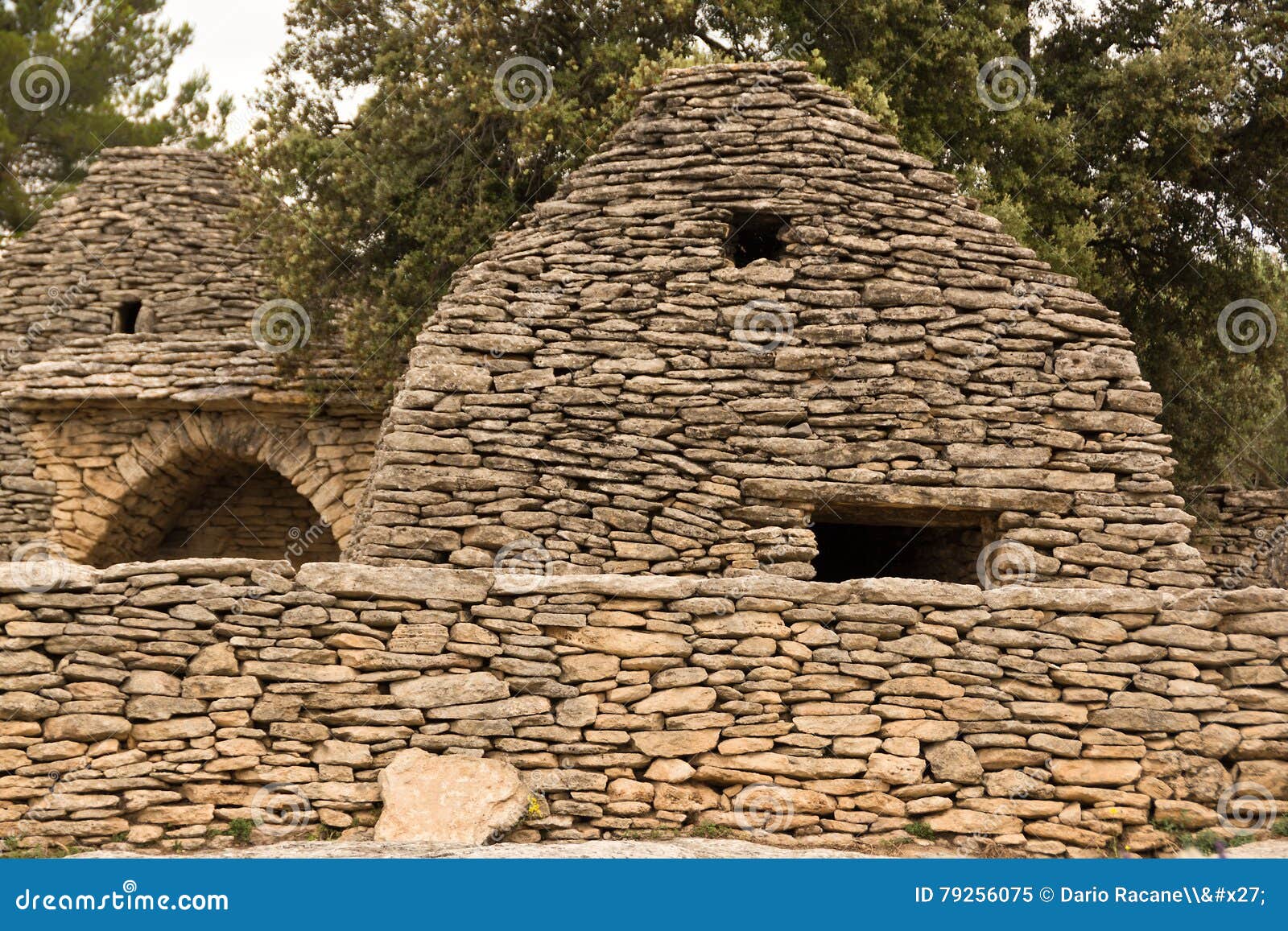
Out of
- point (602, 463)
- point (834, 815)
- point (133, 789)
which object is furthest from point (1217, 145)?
point (133, 789)

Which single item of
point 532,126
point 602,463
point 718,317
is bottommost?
point 602,463

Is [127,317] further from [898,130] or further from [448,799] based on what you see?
[448,799]

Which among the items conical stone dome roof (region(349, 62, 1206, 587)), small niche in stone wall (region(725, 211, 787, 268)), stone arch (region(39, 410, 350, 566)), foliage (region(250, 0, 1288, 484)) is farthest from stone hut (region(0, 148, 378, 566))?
small niche in stone wall (region(725, 211, 787, 268))

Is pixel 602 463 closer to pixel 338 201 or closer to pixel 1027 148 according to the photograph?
pixel 338 201

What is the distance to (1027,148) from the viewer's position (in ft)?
47.8

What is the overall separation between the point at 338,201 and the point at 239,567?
7.19m

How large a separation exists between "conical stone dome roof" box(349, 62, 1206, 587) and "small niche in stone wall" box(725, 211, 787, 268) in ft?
0.11

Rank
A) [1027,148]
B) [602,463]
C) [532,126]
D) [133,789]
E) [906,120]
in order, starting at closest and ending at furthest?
[133,789]
[602,463]
[532,126]
[906,120]
[1027,148]

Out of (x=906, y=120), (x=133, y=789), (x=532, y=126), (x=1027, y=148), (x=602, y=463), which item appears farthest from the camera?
(x=1027, y=148)

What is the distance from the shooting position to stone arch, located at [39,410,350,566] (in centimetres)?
1361

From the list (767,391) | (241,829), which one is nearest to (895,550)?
(767,391)

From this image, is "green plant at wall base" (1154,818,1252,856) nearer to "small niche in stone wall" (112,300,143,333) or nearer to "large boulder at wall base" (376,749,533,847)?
"large boulder at wall base" (376,749,533,847)

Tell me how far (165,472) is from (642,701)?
27.9 ft

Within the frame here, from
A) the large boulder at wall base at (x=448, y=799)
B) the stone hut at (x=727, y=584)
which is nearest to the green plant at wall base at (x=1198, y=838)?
the stone hut at (x=727, y=584)
